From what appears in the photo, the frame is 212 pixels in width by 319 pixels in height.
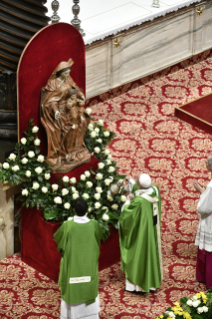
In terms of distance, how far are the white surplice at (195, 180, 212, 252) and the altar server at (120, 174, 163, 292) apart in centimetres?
41

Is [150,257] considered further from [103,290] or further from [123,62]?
→ [123,62]

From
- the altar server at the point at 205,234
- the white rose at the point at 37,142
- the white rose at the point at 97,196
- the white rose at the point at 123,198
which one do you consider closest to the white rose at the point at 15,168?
the white rose at the point at 37,142

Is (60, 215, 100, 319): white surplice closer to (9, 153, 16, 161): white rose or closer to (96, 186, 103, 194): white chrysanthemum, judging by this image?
(96, 186, 103, 194): white chrysanthemum

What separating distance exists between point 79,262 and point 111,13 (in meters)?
5.49

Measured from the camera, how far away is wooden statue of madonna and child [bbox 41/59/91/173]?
8.02 m

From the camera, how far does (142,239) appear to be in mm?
7902

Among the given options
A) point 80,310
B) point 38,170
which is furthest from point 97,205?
point 80,310

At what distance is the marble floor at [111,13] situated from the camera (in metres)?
11.3

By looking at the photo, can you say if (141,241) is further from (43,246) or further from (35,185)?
(35,185)

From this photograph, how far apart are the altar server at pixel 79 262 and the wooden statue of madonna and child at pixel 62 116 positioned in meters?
1.20

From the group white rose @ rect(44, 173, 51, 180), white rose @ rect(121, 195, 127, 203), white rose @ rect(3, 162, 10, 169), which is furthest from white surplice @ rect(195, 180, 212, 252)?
white rose @ rect(3, 162, 10, 169)

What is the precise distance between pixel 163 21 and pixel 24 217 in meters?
4.62

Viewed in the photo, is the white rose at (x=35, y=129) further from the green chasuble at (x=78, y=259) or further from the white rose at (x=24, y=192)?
the green chasuble at (x=78, y=259)

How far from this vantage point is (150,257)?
26.1 feet
